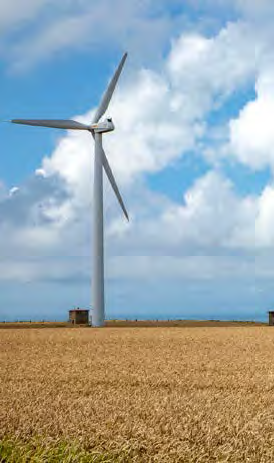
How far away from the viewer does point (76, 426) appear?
6.96 meters

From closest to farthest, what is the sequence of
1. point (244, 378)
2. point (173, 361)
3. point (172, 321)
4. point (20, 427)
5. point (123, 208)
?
1. point (20, 427)
2. point (244, 378)
3. point (173, 361)
4. point (123, 208)
5. point (172, 321)

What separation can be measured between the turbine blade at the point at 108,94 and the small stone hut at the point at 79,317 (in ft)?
47.8

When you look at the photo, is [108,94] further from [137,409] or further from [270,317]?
[137,409]

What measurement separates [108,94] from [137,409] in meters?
43.5

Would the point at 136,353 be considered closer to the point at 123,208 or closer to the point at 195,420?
the point at 195,420

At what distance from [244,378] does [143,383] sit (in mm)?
2293

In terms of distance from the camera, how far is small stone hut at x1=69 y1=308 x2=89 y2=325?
165 feet

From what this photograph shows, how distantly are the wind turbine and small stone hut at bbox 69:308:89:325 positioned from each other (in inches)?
122

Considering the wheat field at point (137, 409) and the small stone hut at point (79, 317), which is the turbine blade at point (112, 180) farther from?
the wheat field at point (137, 409)

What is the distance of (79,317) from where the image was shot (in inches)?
1987

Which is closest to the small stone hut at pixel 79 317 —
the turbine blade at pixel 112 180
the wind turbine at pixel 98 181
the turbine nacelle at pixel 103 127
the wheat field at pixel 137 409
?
the wind turbine at pixel 98 181

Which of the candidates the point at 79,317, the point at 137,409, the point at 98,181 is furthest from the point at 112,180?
the point at 137,409

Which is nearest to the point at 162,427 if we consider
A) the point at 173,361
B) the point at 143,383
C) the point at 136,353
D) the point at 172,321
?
the point at 143,383

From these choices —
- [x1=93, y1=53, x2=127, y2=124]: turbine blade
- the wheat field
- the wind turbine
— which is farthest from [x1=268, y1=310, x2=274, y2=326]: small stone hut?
the wheat field
